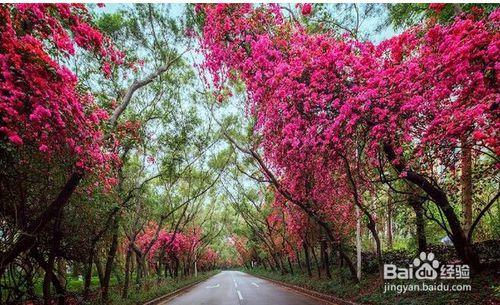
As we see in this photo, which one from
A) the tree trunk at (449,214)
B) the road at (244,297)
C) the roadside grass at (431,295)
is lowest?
the road at (244,297)

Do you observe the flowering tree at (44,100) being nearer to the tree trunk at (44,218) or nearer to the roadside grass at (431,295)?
the tree trunk at (44,218)

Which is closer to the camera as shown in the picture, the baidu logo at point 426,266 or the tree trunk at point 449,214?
the tree trunk at point 449,214

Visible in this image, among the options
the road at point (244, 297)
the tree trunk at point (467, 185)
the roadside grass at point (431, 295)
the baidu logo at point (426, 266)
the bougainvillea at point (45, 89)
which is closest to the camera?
the bougainvillea at point (45, 89)

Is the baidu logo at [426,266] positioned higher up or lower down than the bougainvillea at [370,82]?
lower down

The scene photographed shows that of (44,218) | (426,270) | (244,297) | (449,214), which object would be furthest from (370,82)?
(244,297)

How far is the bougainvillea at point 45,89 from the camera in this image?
491cm

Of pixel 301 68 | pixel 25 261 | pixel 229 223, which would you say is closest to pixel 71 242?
pixel 25 261

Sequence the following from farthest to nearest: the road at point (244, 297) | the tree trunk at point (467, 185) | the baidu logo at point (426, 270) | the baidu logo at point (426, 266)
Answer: the road at point (244, 297)
the baidu logo at point (426, 266)
the tree trunk at point (467, 185)
the baidu logo at point (426, 270)

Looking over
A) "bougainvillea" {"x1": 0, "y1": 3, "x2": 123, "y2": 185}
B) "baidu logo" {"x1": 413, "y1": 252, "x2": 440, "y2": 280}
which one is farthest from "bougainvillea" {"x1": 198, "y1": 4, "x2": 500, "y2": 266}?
"bougainvillea" {"x1": 0, "y1": 3, "x2": 123, "y2": 185}

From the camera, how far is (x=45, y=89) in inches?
204

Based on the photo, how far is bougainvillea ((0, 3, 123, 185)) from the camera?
4914 mm

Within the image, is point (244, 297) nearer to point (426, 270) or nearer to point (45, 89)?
point (426, 270)

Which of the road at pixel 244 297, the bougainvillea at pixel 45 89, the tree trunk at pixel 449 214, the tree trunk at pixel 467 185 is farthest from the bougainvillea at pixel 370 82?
the road at pixel 244 297

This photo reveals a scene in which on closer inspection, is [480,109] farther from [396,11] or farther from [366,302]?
[366,302]
